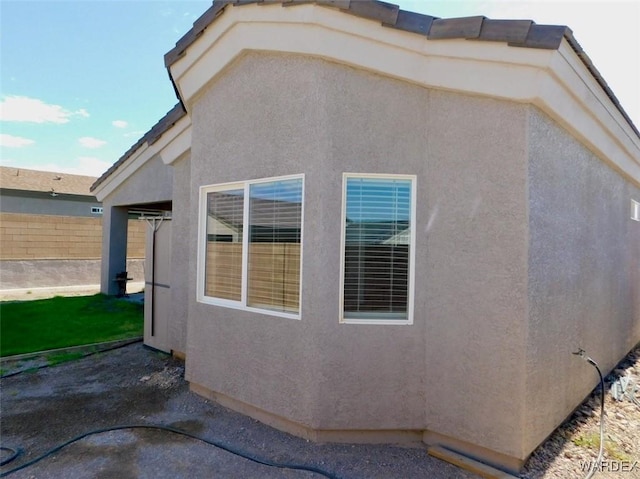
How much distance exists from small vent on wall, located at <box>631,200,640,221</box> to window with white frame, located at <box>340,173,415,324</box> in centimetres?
861

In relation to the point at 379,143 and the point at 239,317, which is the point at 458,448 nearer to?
the point at 239,317

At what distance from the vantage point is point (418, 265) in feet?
16.5

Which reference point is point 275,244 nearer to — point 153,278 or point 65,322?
point 153,278

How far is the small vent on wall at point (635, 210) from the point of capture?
32.0 ft

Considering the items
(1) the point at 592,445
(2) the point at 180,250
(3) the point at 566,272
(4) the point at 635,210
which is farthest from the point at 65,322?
(4) the point at 635,210

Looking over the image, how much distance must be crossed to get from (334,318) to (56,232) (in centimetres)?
2139

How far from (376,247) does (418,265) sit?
2.10 ft

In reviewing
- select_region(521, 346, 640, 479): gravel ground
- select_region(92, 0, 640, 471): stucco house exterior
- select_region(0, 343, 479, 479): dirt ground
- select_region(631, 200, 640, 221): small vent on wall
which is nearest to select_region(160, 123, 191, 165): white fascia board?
select_region(92, 0, 640, 471): stucco house exterior

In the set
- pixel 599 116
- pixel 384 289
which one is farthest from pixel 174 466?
pixel 599 116

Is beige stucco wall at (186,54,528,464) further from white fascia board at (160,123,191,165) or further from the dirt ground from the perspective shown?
white fascia board at (160,123,191,165)

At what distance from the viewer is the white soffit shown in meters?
4.35

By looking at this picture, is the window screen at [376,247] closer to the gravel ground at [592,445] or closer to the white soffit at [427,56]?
the white soffit at [427,56]

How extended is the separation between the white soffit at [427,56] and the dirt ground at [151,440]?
16.3 ft

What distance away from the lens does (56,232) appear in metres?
20.1
